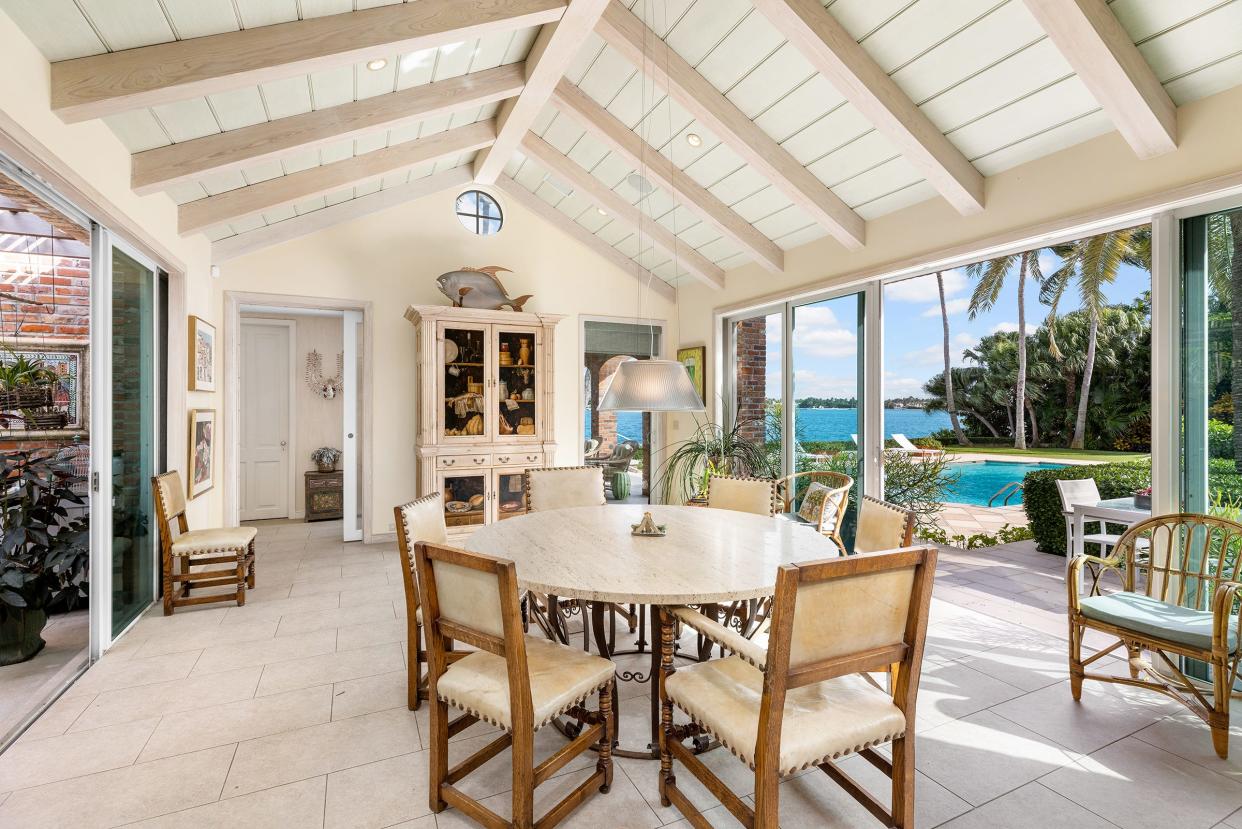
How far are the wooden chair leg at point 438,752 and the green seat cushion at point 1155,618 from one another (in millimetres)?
2443

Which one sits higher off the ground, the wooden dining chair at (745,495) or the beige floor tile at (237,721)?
the wooden dining chair at (745,495)

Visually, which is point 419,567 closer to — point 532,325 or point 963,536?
point 532,325

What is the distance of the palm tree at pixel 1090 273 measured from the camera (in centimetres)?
383

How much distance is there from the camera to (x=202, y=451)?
389cm

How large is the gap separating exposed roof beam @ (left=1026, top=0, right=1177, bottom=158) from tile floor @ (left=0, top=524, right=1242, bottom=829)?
89.6 inches

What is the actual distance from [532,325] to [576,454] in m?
1.33

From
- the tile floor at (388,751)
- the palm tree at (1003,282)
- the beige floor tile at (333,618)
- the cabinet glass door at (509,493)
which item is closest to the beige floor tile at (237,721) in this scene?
the tile floor at (388,751)

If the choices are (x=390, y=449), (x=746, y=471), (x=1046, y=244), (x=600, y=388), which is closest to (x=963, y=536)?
(x=746, y=471)

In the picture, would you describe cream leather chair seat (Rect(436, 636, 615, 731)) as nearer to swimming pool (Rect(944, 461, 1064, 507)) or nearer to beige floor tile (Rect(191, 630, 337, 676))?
beige floor tile (Rect(191, 630, 337, 676))

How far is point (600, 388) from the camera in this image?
18.6 feet

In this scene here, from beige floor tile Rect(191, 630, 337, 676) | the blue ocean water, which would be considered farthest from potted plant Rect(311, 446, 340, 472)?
beige floor tile Rect(191, 630, 337, 676)

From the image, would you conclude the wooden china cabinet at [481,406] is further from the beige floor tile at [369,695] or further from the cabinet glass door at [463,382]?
the beige floor tile at [369,695]

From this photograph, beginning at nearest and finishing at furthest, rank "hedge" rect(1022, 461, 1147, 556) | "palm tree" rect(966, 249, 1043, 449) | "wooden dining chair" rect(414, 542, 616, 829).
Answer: "wooden dining chair" rect(414, 542, 616, 829) < "hedge" rect(1022, 461, 1147, 556) < "palm tree" rect(966, 249, 1043, 449)

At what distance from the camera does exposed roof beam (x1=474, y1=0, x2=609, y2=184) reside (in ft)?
8.73
